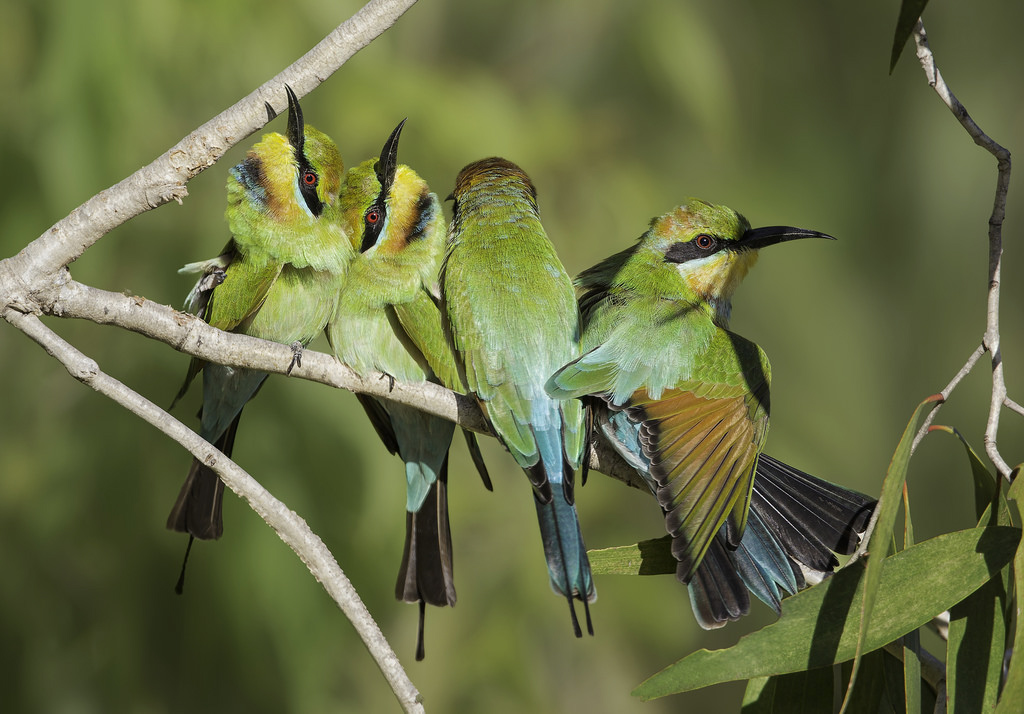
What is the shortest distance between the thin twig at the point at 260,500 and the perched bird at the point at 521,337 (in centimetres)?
33

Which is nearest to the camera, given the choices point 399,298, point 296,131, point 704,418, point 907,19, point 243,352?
point 907,19

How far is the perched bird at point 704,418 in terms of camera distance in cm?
135

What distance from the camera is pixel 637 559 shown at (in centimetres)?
135

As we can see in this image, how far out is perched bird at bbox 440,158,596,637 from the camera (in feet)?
4.58

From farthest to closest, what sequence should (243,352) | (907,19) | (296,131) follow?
(296,131), (243,352), (907,19)

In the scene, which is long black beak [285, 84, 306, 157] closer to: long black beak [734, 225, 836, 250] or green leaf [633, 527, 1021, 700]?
long black beak [734, 225, 836, 250]

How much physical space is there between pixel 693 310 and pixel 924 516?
217 cm

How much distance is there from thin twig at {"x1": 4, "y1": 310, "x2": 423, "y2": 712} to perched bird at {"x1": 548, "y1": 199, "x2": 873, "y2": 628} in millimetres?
406

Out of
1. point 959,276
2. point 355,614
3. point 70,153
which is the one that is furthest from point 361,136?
point 959,276

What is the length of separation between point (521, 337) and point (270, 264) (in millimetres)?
440

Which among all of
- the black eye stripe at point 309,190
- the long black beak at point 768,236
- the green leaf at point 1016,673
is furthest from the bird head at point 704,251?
the green leaf at point 1016,673

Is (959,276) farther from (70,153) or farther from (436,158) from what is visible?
(70,153)

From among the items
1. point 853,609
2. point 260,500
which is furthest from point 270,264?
point 853,609

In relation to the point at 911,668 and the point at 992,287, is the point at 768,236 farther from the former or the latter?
the point at 911,668
